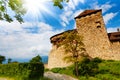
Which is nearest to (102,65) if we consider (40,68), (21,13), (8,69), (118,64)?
(118,64)

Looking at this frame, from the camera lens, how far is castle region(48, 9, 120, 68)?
41562 millimetres

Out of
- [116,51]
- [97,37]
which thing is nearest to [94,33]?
[97,37]

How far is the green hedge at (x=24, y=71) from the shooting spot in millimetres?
22828

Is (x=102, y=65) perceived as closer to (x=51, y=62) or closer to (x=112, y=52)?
(x=112, y=52)

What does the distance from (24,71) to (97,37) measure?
2453 cm

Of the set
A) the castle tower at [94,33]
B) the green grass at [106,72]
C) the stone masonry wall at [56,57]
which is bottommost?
the green grass at [106,72]

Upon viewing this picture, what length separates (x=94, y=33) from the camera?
44.3m

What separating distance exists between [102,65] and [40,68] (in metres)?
15.6

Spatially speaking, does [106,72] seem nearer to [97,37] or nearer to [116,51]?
[116,51]

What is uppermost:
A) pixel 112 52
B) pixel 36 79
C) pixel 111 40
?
pixel 111 40

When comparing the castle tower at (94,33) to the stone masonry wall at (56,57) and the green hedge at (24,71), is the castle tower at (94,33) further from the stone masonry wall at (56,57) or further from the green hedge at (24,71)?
the green hedge at (24,71)

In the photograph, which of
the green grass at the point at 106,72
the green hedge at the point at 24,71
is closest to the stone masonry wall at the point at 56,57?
the green grass at the point at 106,72

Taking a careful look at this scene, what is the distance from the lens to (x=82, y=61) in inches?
1565

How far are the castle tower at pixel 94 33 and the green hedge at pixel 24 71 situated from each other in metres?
20.8
